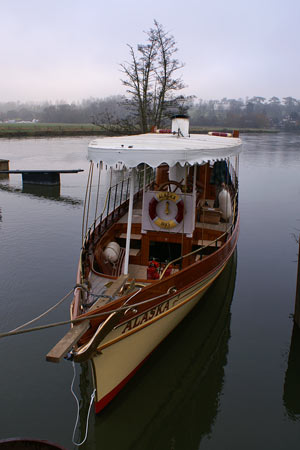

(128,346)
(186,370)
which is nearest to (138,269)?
(186,370)

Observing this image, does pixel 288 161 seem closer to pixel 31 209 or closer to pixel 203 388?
pixel 31 209

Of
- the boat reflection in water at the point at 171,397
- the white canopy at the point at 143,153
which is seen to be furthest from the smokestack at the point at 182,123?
the boat reflection in water at the point at 171,397

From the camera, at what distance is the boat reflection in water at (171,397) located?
6.53 meters

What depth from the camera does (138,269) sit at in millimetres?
9508

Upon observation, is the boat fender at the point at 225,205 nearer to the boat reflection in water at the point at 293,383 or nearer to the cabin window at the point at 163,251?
the cabin window at the point at 163,251

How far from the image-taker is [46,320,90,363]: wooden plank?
15.9 ft

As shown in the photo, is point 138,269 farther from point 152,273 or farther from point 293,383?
point 293,383

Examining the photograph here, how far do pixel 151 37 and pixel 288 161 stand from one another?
20.4 meters

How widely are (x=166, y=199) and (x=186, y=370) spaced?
3653 mm

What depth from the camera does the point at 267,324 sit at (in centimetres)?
998

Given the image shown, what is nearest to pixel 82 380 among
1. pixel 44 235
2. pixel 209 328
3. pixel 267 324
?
pixel 209 328

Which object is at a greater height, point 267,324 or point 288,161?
point 288,161

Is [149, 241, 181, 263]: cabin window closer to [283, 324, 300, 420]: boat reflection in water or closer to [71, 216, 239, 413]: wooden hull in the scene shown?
[71, 216, 239, 413]: wooden hull

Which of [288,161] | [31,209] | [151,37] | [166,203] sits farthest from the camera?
[288,161]
